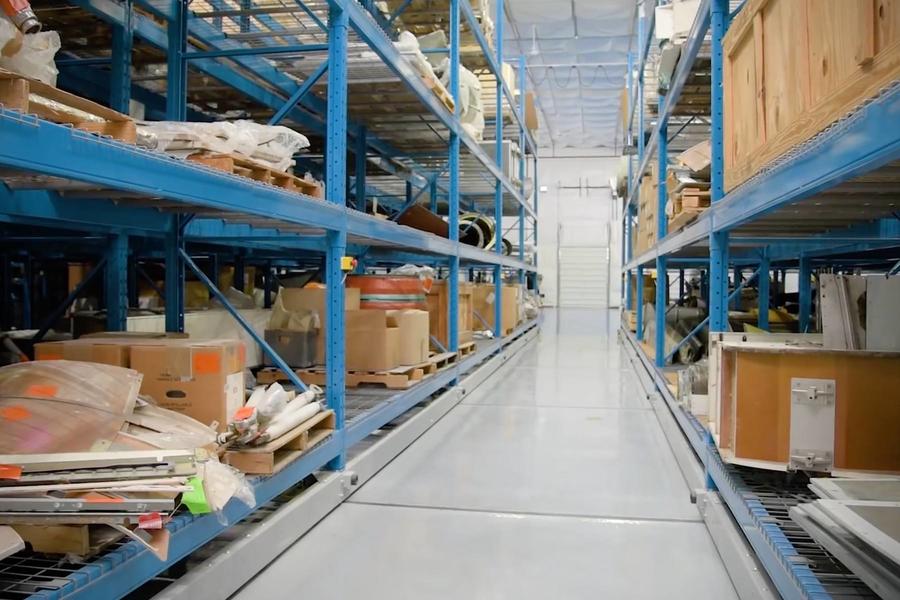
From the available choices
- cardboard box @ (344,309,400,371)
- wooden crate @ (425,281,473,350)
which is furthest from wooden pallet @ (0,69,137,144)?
wooden crate @ (425,281,473,350)

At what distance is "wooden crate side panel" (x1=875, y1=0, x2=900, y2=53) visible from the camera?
60.2 inches

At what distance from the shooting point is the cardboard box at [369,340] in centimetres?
470

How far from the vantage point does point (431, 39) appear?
692 centimetres

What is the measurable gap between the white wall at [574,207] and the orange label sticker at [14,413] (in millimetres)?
22535

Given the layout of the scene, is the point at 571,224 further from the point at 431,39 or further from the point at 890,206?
the point at 890,206

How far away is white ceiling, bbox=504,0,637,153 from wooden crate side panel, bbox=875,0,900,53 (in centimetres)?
1151

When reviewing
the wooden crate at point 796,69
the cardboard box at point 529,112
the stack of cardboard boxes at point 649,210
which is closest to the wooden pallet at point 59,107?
the wooden crate at point 796,69

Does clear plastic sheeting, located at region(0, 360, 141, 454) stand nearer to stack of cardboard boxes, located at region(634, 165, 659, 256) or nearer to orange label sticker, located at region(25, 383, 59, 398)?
orange label sticker, located at region(25, 383, 59, 398)

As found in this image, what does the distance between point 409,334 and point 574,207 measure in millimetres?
20393

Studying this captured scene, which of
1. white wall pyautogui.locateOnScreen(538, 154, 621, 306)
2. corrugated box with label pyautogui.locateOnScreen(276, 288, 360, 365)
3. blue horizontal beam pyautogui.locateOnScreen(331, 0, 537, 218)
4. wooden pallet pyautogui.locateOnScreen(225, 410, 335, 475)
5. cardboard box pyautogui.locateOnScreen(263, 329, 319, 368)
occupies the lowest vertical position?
wooden pallet pyautogui.locateOnScreen(225, 410, 335, 475)

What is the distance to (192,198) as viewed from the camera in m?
2.08

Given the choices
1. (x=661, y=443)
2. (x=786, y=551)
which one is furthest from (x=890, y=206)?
(x=661, y=443)

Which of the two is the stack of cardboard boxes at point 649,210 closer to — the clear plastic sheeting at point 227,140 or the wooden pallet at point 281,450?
the clear plastic sheeting at point 227,140

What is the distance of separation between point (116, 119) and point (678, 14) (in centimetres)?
477
